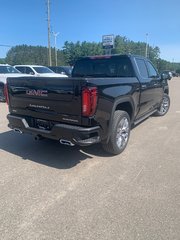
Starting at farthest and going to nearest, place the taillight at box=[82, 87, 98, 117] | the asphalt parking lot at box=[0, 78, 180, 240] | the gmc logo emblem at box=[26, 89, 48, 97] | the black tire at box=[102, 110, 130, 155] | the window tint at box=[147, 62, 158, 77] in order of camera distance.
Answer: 1. the window tint at box=[147, 62, 158, 77]
2. the black tire at box=[102, 110, 130, 155]
3. the gmc logo emblem at box=[26, 89, 48, 97]
4. the taillight at box=[82, 87, 98, 117]
5. the asphalt parking lot at box=[0, 78, 180, 240]

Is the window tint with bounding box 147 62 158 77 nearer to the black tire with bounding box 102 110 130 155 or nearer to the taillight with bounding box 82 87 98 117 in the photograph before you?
the black tire with bounding box 102 110 130 155

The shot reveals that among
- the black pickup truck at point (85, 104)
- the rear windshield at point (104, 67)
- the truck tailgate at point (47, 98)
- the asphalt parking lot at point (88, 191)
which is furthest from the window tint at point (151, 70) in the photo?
the truck tailgate at point (47, 98)

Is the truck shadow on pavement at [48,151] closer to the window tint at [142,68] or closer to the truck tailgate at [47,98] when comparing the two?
the truck tailgate at [47,98]

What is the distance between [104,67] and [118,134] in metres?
1.84

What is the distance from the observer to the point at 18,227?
2.62 meters

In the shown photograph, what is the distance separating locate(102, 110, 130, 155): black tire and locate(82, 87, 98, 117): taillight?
806 millimetres

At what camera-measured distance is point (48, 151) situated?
16.0 feet

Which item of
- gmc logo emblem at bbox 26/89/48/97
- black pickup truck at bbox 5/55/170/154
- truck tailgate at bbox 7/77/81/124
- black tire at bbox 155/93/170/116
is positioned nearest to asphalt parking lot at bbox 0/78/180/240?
black pickup truck at bbox 5/55/170/154

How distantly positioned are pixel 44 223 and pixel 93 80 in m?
2.09

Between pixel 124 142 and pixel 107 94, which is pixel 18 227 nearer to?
pixel 107 94

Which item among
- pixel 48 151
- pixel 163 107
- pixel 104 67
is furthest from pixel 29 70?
pixel 48 151

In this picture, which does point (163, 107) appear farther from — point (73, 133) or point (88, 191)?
point (88, 191)

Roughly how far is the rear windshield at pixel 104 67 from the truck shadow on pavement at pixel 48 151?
177 cm

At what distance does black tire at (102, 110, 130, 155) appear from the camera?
4.34 m
